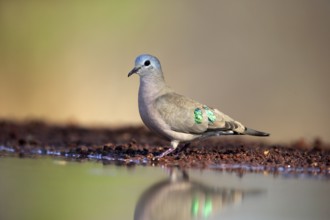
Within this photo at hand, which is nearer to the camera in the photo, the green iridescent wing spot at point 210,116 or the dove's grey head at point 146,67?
the green iridescent wing spot at point 210,116

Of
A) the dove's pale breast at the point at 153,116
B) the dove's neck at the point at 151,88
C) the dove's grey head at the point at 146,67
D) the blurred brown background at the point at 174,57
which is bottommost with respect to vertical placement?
the dove's pale breast at the point at 153,116

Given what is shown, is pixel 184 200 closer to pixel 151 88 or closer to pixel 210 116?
pixel 210 116

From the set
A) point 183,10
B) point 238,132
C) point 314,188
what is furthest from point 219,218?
point 183,10

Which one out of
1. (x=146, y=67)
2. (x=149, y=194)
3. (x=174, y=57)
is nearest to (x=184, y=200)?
(x=149, y=194)

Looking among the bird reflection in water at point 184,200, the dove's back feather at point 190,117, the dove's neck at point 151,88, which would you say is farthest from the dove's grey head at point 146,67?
the bird reflection in water at point 184,200

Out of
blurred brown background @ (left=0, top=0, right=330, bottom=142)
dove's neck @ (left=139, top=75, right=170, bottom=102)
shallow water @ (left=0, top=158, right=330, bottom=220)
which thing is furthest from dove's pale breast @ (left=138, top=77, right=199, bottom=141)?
blurred brown background @ (left=0, top=0, right=330, bottom=142)

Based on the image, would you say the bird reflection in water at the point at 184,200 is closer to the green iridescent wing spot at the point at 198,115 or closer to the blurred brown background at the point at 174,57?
the green iridescent wing spot at the point at 198,115

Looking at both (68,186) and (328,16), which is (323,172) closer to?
(68,186)
